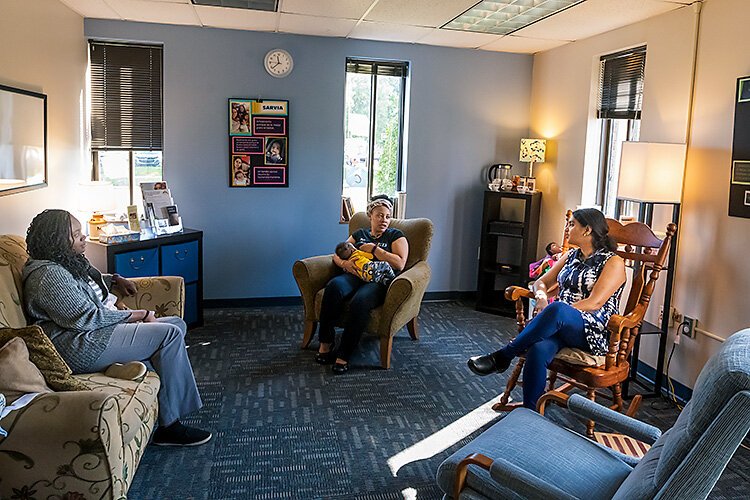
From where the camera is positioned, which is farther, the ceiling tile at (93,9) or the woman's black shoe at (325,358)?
the ceiling tile at (93,9)

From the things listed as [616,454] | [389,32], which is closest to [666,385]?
[616,454]

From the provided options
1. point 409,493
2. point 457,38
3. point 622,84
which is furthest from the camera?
point 457,38

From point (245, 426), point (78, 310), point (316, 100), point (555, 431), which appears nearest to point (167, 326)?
point (78, 310)

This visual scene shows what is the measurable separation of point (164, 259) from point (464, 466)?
3239 millimetres

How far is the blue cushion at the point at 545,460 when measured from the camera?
1.90 meters

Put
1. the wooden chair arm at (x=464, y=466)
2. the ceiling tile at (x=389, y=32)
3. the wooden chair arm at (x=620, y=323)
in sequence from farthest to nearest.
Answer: the ceiling tile at (x=389, y=32) → the wooden chair arm at (x=620, y=323) → the wooden chair arm at (x=464, y=466)

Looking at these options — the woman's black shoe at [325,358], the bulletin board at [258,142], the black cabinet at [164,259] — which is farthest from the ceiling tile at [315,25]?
the woman's black shoe at [325,358]

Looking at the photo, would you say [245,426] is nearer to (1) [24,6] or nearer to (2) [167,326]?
(2) [167,326]

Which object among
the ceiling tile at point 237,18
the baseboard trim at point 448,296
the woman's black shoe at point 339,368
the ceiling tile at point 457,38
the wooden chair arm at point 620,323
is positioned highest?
the ceiling tile at point 457,38

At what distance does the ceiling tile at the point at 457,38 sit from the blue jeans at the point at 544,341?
2.68 m

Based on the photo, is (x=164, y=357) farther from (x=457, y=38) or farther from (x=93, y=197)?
(x=457, y=38)

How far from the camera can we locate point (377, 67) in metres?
5.50

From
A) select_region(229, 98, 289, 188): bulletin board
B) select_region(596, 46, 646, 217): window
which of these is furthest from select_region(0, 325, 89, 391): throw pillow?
select_region(596, 46, 646, 217): window

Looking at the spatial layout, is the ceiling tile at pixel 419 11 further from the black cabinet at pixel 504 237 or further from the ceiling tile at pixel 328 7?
the black cabinet at pixel 504 237
